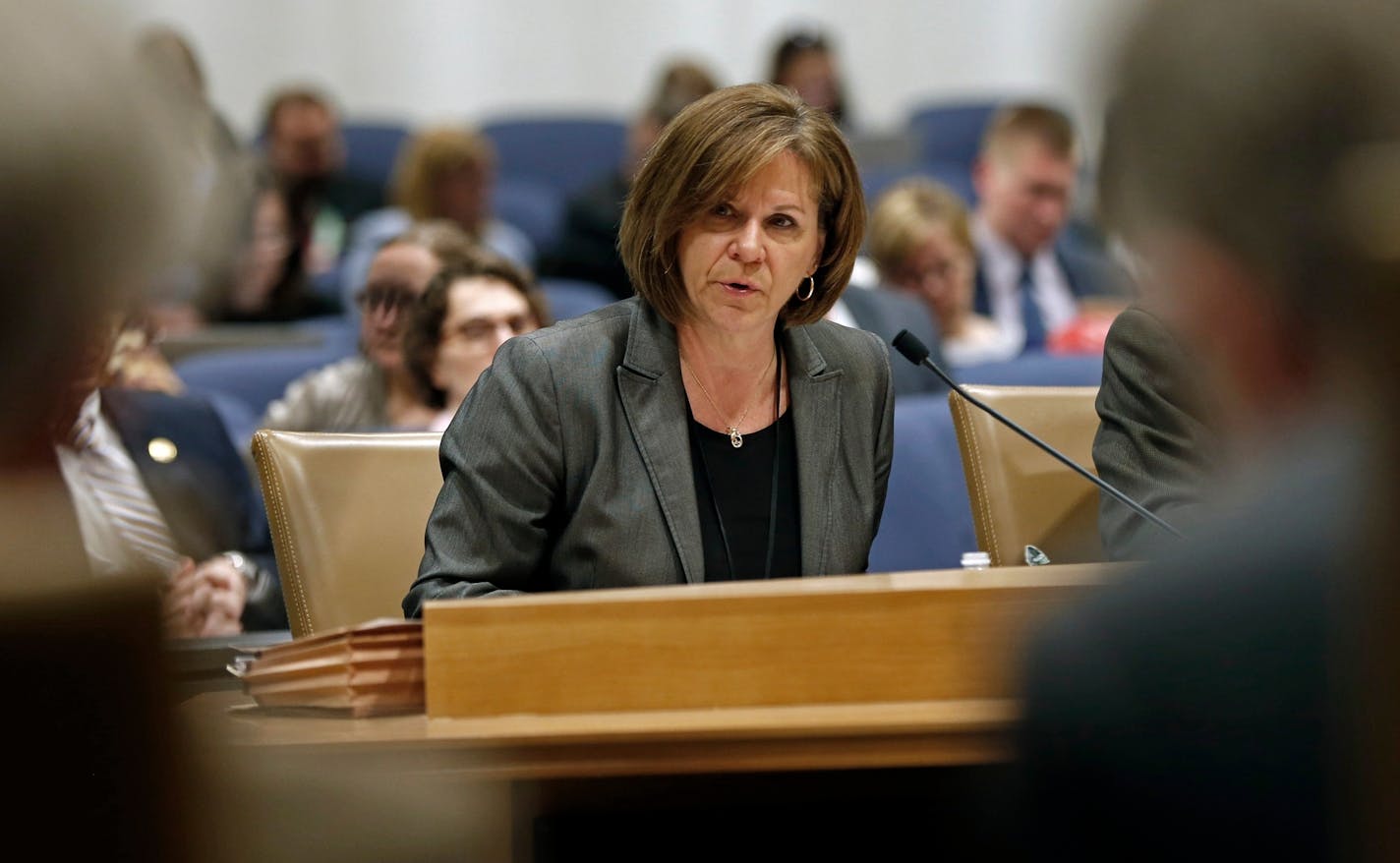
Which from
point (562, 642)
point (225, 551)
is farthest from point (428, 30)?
point (562, 642)

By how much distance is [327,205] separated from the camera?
551 centimetres

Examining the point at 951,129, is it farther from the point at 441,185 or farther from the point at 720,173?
the point at 720,173

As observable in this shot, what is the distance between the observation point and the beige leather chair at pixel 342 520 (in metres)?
2.13

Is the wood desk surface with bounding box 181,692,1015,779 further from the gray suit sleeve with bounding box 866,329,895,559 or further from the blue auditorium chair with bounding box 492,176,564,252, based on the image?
the blue auditorium chair with bounding box 492,176,564,252

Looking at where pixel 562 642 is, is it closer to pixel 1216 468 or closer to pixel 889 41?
pixel 1216 468

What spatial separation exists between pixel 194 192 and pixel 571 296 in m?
3.80

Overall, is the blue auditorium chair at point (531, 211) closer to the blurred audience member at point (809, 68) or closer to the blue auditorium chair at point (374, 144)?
the blue auditorium chair at point (374, 144)

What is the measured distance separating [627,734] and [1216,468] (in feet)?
1.85

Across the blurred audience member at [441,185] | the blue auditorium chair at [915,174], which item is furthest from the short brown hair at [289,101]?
the blue auditorium chair at [915,174]

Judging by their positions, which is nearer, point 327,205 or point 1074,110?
point 1074,110

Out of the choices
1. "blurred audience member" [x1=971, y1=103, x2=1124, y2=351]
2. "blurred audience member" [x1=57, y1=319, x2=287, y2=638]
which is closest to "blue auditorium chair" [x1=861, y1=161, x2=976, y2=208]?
"blurred audience member" [x1=971, y1=103, x2=1124, y2=351]

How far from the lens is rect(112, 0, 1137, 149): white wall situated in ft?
21.4

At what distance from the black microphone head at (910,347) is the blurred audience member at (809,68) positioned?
3792 mm

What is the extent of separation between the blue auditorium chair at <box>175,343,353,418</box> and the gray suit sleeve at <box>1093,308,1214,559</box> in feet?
6.45
